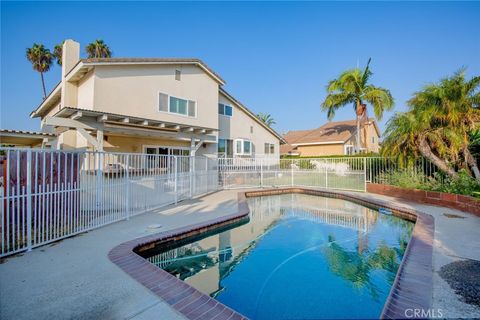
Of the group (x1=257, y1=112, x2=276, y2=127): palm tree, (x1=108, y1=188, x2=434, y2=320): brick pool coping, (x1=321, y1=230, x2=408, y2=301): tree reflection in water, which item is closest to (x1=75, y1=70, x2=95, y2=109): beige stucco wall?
(x1=108, y1=188, x2=434, y2=320): brick pool coping

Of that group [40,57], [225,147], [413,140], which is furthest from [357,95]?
[40,57]

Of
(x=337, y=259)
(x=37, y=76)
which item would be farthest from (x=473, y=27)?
(x=37, y=76)

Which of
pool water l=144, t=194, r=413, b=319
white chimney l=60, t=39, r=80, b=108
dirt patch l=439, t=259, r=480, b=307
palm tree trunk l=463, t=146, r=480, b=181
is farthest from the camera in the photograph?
white chimney l=60, t=39, r=80, b=108

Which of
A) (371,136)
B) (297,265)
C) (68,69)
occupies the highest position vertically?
(68,69)

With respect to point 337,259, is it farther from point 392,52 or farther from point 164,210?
point 392,52

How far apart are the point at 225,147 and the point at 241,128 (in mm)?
2466

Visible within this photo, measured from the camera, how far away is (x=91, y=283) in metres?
3.40

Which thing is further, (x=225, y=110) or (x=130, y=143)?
(x=225, y=110)

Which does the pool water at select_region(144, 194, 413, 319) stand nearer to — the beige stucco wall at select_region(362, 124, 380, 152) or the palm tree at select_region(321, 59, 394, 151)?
the palm tree at select_region(321, 59, 394, 151)

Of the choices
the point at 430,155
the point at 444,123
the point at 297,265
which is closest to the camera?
the point at 297,265

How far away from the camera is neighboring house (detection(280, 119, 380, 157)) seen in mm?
26828

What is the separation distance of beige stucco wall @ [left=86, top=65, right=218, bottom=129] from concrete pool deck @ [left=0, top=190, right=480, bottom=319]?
324 inches

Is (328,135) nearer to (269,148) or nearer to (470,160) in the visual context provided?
(269,148)

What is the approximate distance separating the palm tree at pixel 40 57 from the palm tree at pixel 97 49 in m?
5.07
